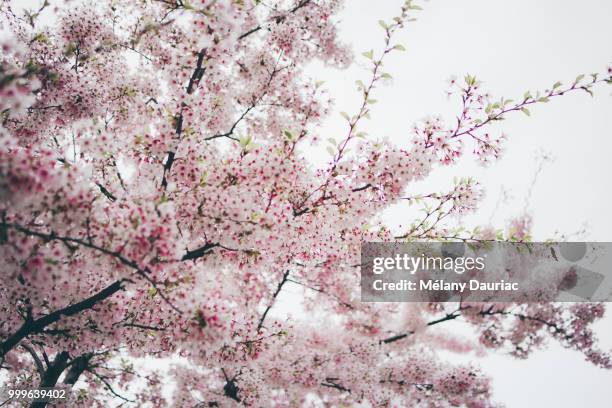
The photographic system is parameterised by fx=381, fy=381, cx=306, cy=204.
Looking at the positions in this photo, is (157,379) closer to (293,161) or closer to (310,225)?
(310,225)

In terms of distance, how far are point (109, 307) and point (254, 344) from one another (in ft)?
5.78

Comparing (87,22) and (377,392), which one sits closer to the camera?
(87,22)

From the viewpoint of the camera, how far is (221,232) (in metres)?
3.83

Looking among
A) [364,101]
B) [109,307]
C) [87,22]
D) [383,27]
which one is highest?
[87,22]

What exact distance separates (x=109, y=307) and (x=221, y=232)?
5.65ft

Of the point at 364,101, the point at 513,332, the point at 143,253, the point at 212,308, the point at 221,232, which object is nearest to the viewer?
the point at 143,253

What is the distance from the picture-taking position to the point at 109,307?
433 centimetres

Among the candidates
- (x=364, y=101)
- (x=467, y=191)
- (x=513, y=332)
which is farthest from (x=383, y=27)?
(x=513, y=332)

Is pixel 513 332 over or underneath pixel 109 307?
over

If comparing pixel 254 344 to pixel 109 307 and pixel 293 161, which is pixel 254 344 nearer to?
pixel 109 307

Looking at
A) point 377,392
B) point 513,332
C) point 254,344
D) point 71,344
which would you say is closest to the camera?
point 71,344

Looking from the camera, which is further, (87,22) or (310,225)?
(87,22)

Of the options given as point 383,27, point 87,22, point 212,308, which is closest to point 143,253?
point 212,308

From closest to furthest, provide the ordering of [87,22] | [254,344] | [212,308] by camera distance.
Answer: [212,308] < [254,344] < [87,22]
